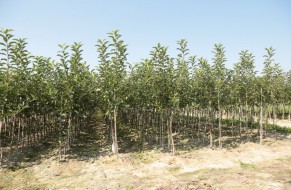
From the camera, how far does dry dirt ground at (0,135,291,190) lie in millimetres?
15055

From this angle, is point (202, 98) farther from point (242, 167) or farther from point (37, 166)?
point (37, 166)

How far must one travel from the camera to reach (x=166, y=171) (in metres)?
18.2

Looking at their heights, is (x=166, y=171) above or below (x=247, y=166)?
below

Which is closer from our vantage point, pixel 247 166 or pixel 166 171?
pixel 166 171

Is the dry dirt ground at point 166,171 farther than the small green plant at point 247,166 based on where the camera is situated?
No

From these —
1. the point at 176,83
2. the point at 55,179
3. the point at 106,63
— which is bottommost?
the point at 55,179

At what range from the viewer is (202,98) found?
1008 inches

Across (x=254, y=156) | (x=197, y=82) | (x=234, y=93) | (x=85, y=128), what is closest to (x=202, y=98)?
(x=197, y=82)

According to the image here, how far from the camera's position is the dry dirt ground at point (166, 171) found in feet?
49.4

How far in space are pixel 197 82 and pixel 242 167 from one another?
10.0 m

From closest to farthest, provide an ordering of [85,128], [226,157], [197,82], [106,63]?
[226,157] < [106,63] < [197,82] < [85,128]

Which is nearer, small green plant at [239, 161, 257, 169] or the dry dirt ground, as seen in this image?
the dry dirt ground

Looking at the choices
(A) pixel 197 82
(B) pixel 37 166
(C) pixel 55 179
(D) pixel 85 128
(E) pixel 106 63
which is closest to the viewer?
(C) pixel 55 179

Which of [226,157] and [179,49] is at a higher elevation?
[179,49]
